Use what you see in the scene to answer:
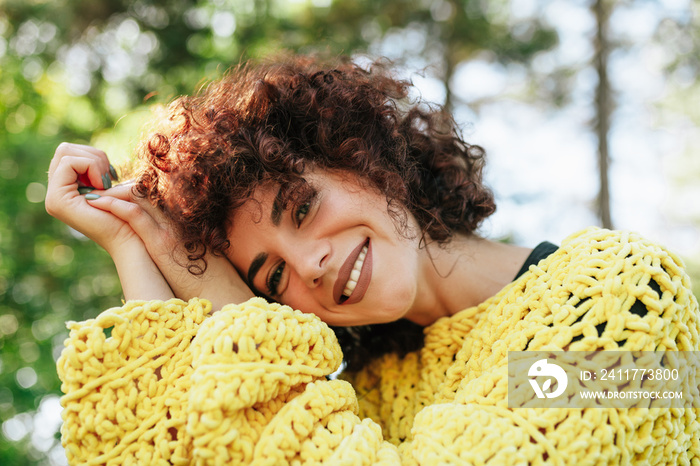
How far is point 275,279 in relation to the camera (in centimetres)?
173

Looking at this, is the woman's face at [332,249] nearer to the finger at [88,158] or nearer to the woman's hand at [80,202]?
the woman's hand at [80,202]

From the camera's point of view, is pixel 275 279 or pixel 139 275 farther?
pixel 275 279

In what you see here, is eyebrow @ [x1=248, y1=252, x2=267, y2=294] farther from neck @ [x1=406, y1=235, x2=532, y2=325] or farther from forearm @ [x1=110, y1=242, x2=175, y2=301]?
neck @ [x1=406, y1=235, x2=532, y2=325]

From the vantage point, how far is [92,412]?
4.18 feet

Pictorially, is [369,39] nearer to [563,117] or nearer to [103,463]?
[563,117]

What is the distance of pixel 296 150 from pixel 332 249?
0.39 meters

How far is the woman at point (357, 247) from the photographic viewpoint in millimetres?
1312

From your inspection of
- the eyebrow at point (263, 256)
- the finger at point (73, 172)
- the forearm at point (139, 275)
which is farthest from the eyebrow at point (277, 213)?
the finger at point (73, 172)

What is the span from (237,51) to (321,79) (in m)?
2.50

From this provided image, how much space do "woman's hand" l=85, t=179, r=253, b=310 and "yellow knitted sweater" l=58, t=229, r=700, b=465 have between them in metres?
0.16

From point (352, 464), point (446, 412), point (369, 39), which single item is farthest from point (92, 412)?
point (369, 39)

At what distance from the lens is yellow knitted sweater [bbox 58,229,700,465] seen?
3.78ft

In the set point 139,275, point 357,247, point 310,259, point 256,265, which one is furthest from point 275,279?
point 139,275

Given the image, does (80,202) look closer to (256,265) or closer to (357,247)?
(256,265)
